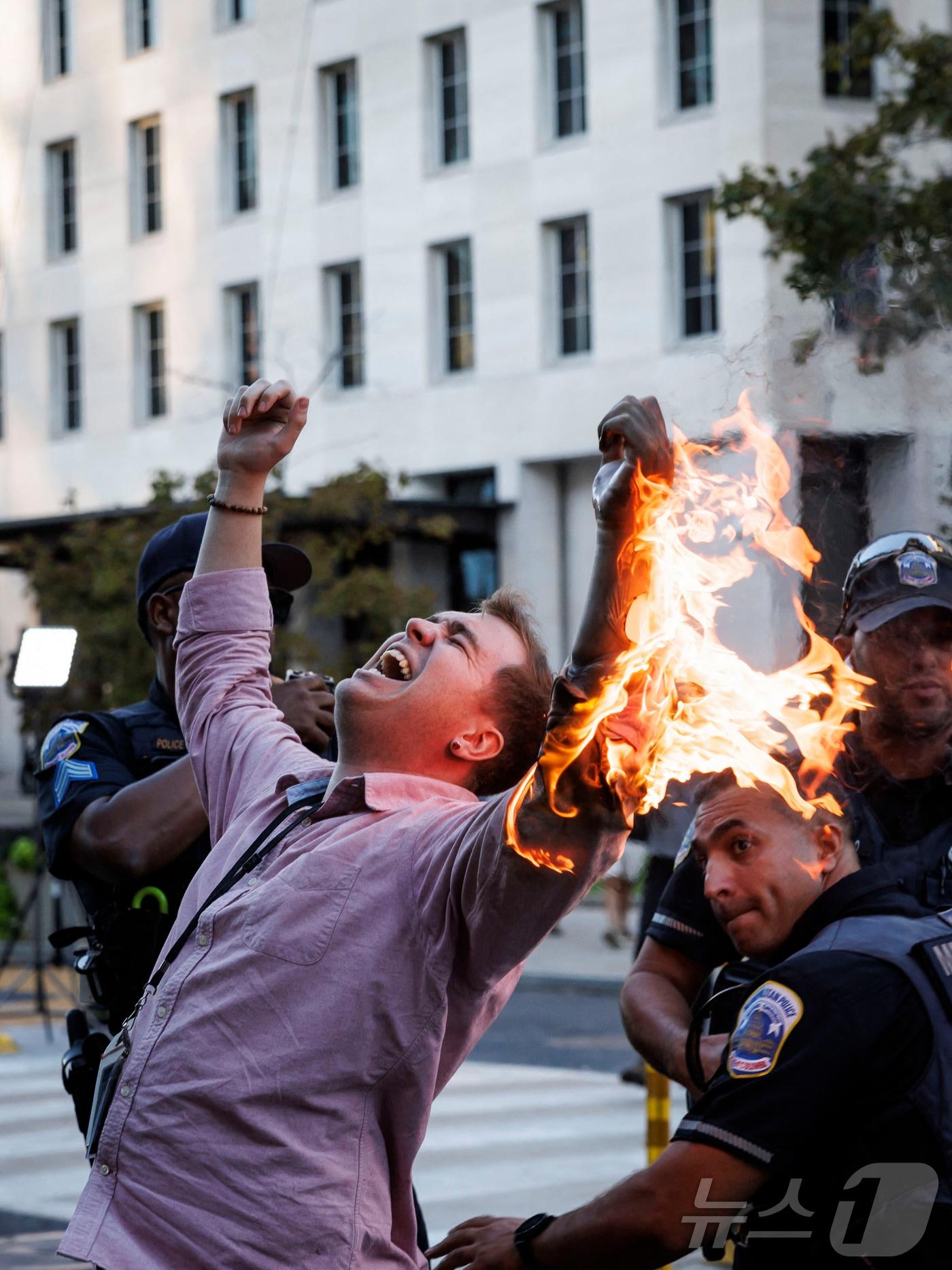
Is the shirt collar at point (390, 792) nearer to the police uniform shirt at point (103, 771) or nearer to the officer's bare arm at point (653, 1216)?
the officer's bare arm at point (653, 1216)

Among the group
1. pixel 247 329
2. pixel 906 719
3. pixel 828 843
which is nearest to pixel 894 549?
pixel 906 719

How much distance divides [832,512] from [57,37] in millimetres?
31364

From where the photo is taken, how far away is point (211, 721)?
10.6 feet

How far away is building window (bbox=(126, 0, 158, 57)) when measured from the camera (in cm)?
3009

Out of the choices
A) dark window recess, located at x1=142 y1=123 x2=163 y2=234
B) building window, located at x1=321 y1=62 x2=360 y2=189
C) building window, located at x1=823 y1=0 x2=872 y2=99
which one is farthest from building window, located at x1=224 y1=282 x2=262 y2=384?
building window, located at x1=823 y1=0 x2=872 y2=99

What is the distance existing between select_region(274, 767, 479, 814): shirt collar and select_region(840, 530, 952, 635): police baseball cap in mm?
983

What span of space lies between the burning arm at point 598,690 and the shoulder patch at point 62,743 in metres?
2.10

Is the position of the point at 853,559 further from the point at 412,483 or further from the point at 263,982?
the point at 412,483

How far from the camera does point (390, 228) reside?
26312mm

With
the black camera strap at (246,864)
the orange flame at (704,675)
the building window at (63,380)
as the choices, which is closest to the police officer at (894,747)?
the orange flame at (704,675)

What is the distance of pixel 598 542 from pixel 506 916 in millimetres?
489

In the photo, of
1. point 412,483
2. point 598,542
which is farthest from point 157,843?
point 412,483

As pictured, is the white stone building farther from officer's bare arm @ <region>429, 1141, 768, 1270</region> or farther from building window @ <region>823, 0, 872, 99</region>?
officer's bare arm @ <region>429, 1141, 768, 1270</region>

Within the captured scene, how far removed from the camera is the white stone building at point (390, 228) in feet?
75.7
